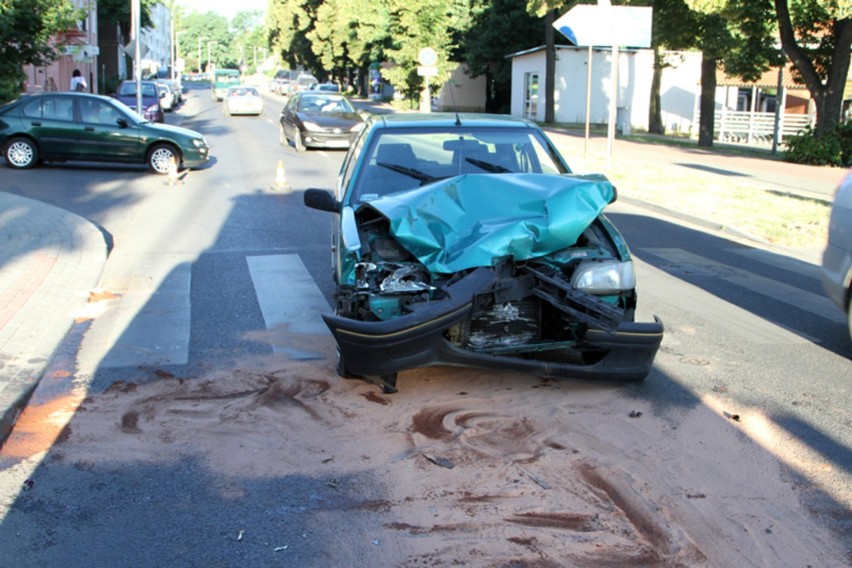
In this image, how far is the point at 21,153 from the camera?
18953mm

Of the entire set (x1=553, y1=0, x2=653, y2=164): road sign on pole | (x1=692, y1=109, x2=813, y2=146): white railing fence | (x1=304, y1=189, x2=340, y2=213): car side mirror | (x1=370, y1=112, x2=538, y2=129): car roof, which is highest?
(x1=553, y1=0, x2=653, y2=164): road sign on pole

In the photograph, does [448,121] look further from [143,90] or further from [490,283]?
[143,90]

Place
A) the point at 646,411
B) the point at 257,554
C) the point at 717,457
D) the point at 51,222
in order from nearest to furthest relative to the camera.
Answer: the point at 257,554 < the point at 717,457 < the point at 646,411 < the point at 51,222

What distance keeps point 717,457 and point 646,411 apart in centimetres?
75

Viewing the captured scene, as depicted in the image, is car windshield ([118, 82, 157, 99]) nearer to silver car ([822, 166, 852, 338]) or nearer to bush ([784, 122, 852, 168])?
bush ([784, 122, 852, 168])

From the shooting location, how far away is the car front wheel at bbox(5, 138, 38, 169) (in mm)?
18828

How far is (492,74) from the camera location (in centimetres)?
5328

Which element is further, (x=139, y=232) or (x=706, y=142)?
(x=706, y=142)

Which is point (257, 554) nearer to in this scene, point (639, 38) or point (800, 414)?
point (800, 414)

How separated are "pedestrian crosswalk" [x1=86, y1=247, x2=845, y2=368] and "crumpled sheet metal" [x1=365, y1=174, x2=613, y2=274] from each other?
56.9 inches

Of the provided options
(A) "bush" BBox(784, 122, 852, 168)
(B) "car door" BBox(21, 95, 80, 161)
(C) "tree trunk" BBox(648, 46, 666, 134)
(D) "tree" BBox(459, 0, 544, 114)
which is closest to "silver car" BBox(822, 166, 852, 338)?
(B) "car door" BBox(21, 95, 80, 161)

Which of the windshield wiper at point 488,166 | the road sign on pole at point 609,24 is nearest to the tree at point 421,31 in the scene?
the road sign on pole at point 609,24

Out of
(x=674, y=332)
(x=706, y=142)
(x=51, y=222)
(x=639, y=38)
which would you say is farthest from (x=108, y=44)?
(x=674, y=332)

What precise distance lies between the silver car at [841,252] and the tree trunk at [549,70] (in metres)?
36.4
